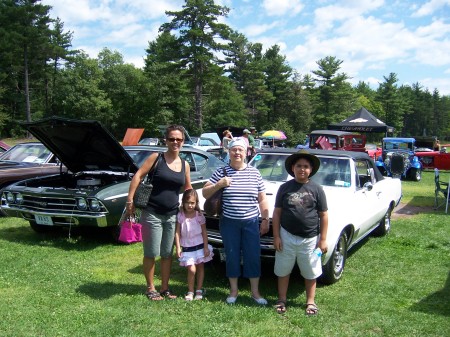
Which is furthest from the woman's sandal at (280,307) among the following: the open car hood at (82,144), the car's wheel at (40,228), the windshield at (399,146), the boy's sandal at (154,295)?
the windshield at (399,146)

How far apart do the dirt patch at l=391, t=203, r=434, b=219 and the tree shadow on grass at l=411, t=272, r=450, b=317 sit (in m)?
4.97

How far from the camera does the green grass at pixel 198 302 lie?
12.5ft

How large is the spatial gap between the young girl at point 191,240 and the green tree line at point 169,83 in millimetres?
35693

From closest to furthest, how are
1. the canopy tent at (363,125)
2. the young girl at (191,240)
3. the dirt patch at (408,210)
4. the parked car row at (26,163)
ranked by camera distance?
the young girl at (191,240) < the parked car row at (26,163) < the dirt patch at (408,210) < the canopy tent at (363,125)

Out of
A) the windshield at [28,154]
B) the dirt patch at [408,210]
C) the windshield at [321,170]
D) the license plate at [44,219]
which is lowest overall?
the dirt patch at [408,210]

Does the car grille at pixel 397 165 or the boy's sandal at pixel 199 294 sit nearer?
the boy's sandal at pixel 199 294

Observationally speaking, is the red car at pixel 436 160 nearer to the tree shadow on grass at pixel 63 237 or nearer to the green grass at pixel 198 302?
the green grass at pixel 198 302

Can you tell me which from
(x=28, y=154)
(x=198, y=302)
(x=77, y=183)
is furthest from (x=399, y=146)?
(x=198, y=302)

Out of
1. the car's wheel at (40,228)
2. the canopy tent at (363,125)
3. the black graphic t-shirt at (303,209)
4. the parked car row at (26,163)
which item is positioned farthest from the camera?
the canopy tent at (363,125)

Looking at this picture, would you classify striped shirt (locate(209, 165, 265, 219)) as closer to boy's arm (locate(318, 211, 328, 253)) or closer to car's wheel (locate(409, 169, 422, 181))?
boy's arm (locate(318, 211, 328, 253))

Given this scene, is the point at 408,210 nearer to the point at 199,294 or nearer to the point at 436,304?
the point at 436,304

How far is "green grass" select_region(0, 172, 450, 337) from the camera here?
380 centimetres

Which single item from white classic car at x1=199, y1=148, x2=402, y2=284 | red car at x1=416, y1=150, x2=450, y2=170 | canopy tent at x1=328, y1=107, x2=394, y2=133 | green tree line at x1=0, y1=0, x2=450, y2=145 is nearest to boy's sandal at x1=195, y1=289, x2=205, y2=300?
white classic car at x1=199, y1=148, x2=402, y2=284

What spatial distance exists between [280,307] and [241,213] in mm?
981
